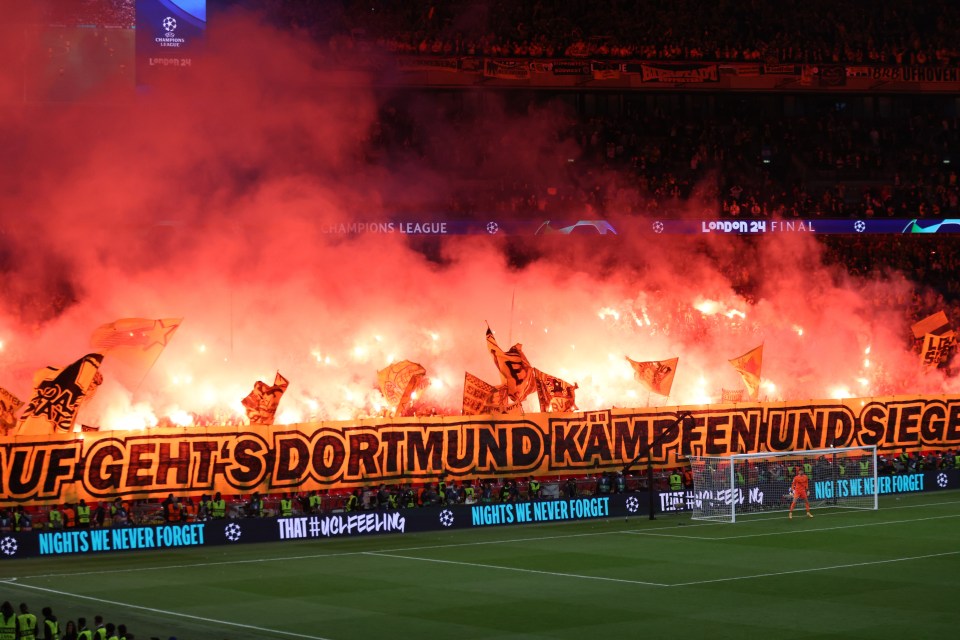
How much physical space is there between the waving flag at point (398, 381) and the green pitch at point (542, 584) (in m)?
3.83

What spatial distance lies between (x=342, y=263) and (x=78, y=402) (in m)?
11.8

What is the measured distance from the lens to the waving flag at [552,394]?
105 ft

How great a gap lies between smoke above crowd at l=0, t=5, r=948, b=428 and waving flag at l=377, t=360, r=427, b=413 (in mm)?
2694

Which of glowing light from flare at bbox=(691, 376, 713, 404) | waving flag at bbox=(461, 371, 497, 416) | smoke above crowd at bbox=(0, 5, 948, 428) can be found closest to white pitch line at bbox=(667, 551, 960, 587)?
waving flag at bbox=(461, 371, 497, 416)

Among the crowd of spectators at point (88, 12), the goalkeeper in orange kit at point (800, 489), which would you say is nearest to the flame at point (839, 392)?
the goalkeeper in orange kit at point (800, 489)

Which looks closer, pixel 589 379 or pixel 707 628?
pixel 707 628

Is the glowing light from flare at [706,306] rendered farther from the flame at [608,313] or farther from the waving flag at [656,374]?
the waving flag at [656,374]

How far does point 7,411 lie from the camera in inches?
1020

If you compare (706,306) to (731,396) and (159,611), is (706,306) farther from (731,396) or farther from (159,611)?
(159,611)

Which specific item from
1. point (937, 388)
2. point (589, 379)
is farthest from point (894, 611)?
point (937, 388)

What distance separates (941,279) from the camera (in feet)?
143

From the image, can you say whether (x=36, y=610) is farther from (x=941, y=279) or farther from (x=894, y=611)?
(x=941, y=279)

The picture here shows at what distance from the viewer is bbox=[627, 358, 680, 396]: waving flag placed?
1328 inches

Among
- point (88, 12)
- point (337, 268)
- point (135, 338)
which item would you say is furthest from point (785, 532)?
point (88, 12)
